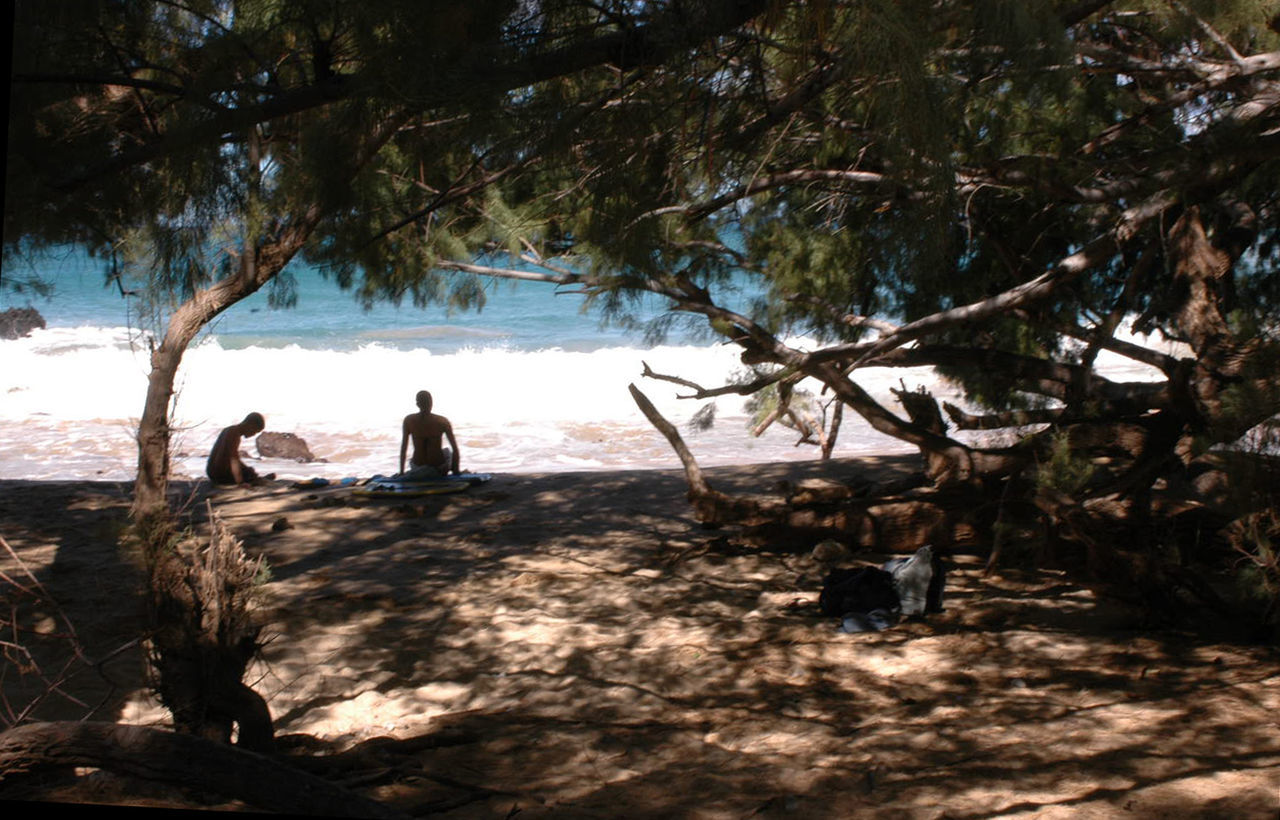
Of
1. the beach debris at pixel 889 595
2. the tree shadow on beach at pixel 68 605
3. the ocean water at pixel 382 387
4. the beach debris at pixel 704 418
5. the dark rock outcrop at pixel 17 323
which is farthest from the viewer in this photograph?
the dark rock outcrop at pixel 17 323

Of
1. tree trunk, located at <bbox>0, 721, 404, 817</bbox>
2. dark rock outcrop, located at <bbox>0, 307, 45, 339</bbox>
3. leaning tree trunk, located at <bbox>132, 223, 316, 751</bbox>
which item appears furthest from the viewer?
dark rock outcrop, located at <bbox>0, 307, 45, 339</bbox>

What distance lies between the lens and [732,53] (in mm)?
2963

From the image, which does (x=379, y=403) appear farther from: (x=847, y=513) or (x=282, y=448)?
(x=847, y=513)

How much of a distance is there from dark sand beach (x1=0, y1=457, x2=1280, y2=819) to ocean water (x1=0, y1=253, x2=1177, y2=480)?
2930 mm

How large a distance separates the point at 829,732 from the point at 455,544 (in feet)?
10.8

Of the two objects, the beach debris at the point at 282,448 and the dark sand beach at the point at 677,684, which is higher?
the beach debris at the point at 282,448

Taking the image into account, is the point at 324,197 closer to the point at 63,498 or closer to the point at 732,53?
→ the point at 732,53

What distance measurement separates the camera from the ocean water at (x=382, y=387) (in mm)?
12320

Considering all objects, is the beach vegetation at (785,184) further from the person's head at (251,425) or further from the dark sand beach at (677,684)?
the person's head at (251,425)

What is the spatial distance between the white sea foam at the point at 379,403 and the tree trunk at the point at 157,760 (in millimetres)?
6493

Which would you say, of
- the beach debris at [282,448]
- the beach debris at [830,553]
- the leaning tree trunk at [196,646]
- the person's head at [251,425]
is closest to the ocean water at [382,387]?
the beach debris at [282,448]

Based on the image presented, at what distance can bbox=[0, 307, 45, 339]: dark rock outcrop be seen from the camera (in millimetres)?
22453

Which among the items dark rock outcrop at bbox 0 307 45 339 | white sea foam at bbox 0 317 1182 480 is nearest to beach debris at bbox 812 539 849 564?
white sea foam at bbox 0 317 1182 480

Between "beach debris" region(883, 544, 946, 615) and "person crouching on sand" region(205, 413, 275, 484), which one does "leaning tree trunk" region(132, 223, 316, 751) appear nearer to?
"beach debris" region(883, 544, 946, 615)
